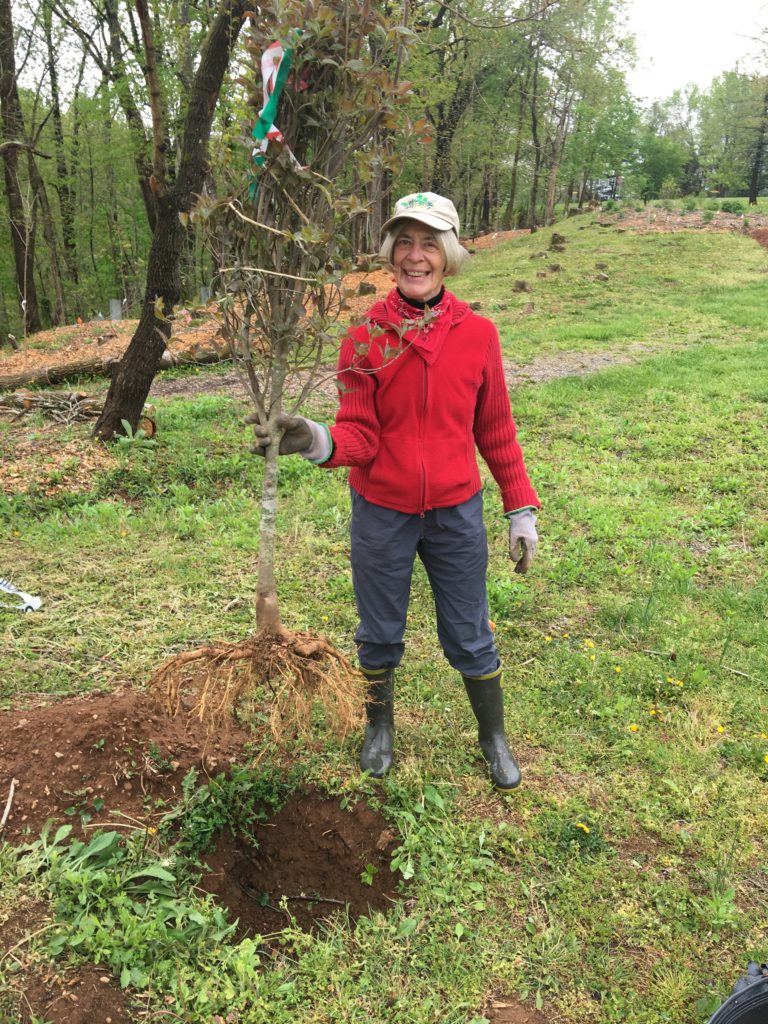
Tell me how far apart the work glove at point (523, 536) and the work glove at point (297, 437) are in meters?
0.86

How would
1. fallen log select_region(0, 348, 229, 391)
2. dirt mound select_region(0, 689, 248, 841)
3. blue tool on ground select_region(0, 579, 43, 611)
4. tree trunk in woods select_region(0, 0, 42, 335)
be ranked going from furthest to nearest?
tree trunk in woods select_region(0, 0, 42, 335), fallen log select_region(0, 348, 229, 391), blue tool on ground select_region(0, 579, 43, 611), dirt mound select_region(0, 689, 248, 841)

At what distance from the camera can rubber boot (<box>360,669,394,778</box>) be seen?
2.81 metres

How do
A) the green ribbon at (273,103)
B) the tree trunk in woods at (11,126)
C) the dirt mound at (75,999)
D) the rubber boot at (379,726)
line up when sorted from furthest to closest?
the tree trunk in woods at (11,126) → the rubber boot at (379,726) → the green ribbon at (273,103) → the dirt mound at (75,999)

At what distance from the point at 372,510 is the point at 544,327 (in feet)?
33.9

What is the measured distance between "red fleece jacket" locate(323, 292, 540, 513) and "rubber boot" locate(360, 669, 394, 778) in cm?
81

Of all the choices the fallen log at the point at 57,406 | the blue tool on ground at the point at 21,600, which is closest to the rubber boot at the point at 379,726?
the blue tool on ground at the point at 21,600

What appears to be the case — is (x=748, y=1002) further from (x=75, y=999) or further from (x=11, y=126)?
(x=11, y=126)

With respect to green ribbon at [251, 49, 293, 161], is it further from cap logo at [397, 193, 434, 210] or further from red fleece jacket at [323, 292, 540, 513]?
red fleece jacket at [323, 292, 540, 513]

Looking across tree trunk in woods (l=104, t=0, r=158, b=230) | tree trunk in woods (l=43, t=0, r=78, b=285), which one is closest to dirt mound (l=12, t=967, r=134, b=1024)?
tree trunk in woods (l=104, t=0, r=158, b=230)

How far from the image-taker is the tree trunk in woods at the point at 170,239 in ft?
18.5

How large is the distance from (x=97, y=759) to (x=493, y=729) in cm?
157

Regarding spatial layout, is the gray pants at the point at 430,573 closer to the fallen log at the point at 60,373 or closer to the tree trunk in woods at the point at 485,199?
the fallen log at the point at 60,373

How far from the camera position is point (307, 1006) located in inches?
78.6

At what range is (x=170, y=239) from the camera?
20.1 ft
